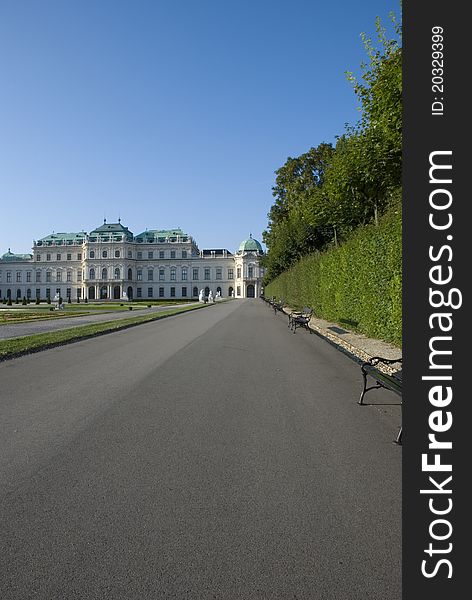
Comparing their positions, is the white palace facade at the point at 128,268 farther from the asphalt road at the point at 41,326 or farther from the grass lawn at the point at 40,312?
the asphalt road at the point at 41,326

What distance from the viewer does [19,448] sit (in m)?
→ 4.67

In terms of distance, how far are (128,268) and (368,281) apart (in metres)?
123

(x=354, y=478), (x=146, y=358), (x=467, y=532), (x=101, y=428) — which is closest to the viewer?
(x=467, y=532)

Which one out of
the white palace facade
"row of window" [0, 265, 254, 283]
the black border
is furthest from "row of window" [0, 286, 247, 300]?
the black border

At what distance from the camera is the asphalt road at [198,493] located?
2.46 metres

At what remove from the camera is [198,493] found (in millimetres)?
3547

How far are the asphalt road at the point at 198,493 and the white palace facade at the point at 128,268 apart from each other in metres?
124

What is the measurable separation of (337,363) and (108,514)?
8.20 m

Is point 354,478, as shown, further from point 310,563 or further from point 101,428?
point 101,428

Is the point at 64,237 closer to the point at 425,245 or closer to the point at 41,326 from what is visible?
the point at 41,326

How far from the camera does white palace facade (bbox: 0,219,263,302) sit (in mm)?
131500

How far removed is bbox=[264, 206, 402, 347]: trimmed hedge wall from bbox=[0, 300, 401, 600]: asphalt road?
224 inches

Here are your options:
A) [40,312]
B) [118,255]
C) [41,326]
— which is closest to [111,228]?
[118,255]

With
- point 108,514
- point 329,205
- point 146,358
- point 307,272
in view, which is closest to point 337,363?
point 146,358
